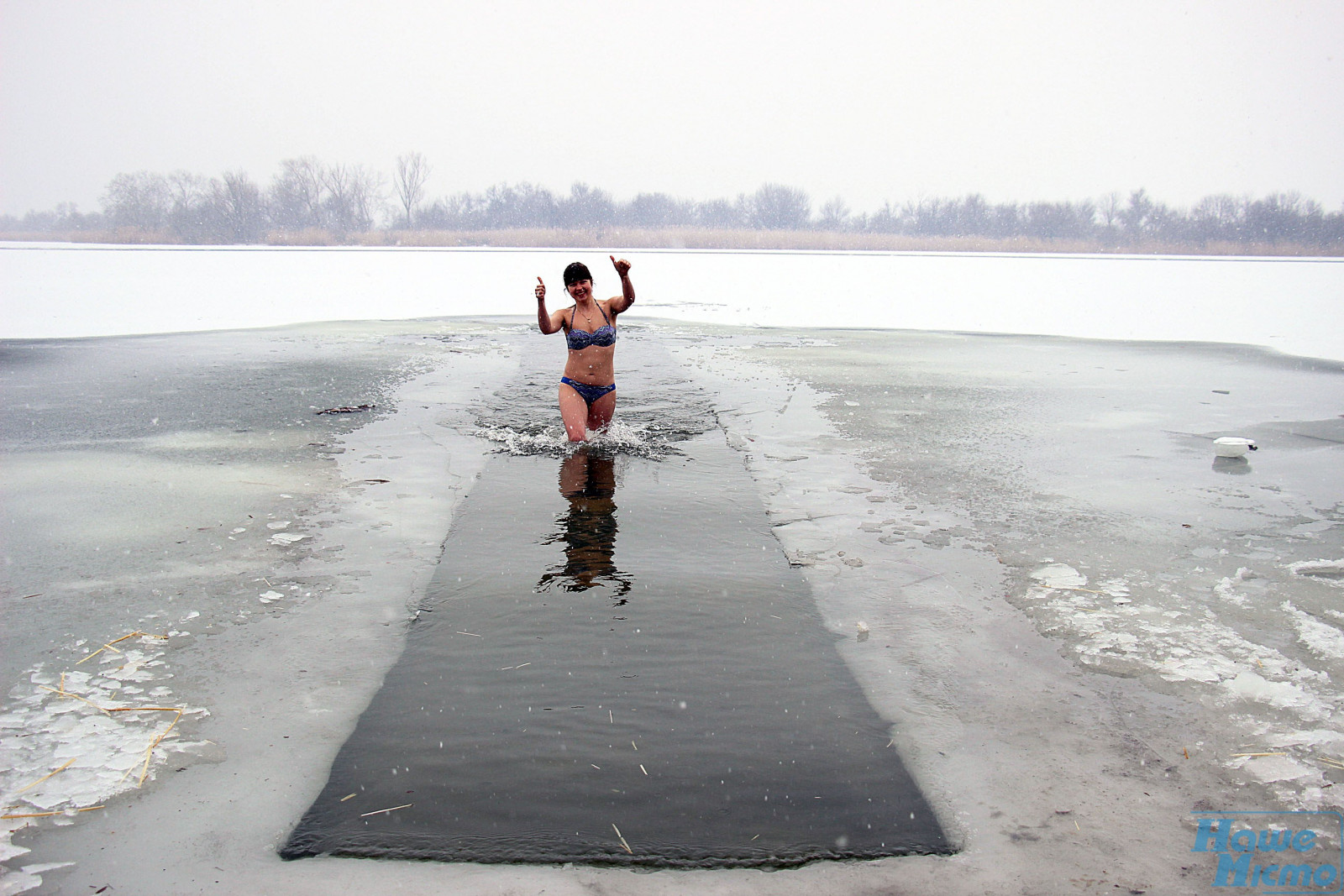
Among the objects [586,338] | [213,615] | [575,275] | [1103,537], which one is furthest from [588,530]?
[1103,537]

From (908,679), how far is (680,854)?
1.46 meters

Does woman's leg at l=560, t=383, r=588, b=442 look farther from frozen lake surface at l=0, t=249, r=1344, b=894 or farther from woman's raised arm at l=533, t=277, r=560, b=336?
woman's raised arm at l=533, t=277, r=560, b=336

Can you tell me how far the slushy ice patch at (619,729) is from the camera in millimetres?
2740

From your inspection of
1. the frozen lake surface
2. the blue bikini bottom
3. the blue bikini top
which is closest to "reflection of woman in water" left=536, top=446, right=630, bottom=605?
the frozen lake surface

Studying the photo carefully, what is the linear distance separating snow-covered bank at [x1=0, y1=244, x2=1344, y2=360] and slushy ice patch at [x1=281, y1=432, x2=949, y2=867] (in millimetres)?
14574

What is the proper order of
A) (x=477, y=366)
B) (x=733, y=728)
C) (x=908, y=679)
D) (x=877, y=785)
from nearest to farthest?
(x=877, y=785) < (x=733, y=728) < (x=908, y=679) < (x=477, y=366)

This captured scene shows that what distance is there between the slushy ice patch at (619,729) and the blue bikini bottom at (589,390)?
2.80 m

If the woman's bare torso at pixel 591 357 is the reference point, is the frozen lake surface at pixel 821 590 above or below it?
below

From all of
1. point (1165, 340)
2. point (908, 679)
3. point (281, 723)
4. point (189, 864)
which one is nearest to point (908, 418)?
point (908, 679)

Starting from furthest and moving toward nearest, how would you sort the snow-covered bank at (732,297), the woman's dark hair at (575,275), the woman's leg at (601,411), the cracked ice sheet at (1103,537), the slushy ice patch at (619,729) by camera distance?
the snow-covered bank at (732,297)
the woman's leg at (601,411)
the woman's dark hair at (575,275)
the cracked ice sheet at (1103,537)
the slushy ice patch at (619,729)

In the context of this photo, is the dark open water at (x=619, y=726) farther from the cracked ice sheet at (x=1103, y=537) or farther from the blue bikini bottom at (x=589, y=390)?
the blue bikini bottom at (x=589, y=390)

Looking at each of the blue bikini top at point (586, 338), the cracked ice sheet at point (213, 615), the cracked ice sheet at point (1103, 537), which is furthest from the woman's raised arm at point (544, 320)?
the cracked ice sheet at point (1103, 537)

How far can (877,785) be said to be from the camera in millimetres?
3016

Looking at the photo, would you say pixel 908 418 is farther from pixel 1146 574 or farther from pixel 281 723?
pixel 281 723
